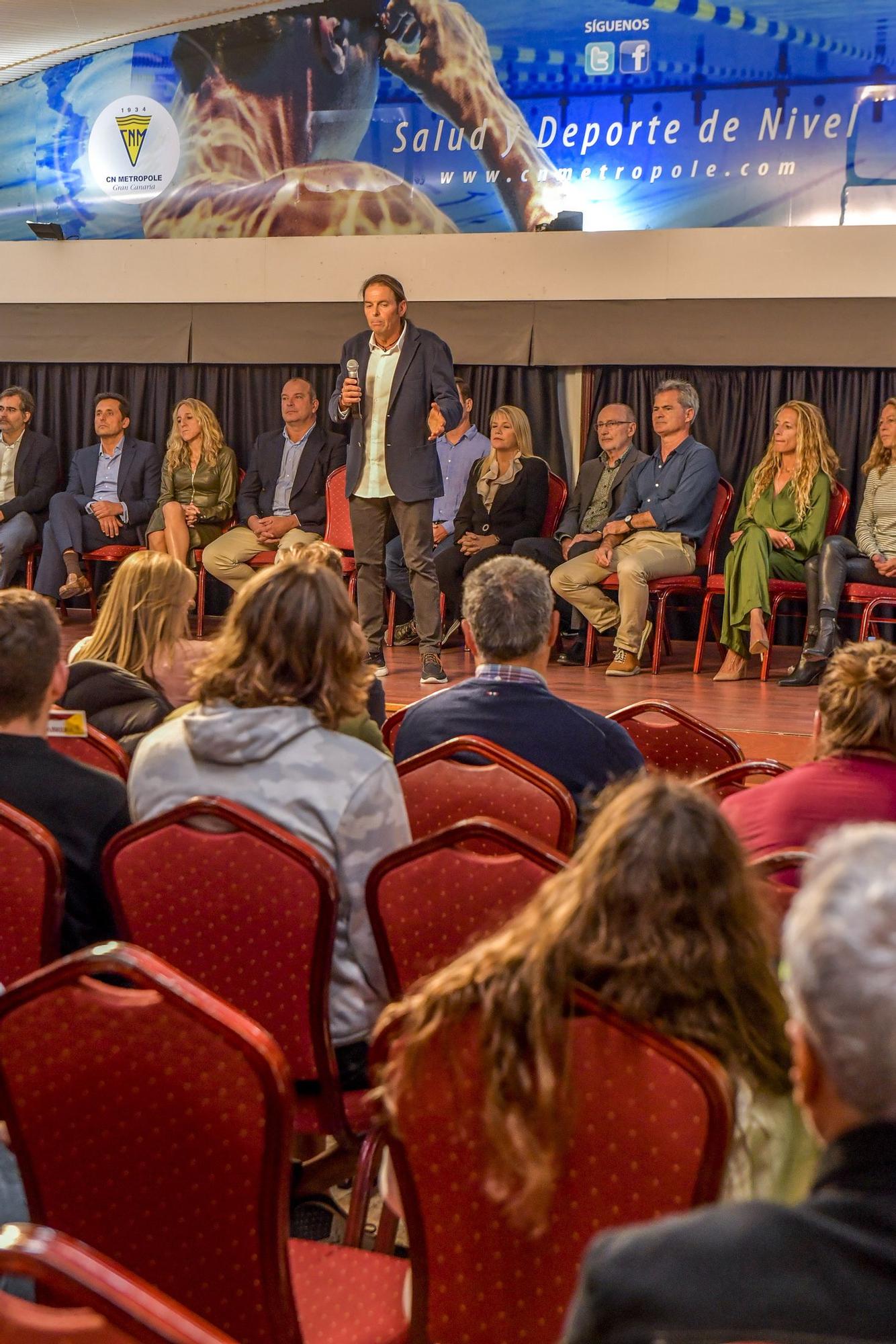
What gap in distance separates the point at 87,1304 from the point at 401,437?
491 centimetres

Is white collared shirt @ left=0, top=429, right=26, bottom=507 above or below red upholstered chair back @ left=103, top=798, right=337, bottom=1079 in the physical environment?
above

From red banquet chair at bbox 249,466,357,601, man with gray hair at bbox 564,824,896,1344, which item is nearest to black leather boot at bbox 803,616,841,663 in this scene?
red banquet chair at bbox 249,466,357,601

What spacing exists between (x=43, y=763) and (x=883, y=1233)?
1.51 meters

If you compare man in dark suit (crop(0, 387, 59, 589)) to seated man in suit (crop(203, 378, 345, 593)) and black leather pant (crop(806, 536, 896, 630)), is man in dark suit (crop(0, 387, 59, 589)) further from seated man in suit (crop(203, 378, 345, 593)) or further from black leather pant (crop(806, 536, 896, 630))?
black leather pant (crop(806, 536, 896, 630))

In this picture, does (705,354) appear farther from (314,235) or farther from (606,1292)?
(606,1292)

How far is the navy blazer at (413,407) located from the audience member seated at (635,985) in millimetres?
4452

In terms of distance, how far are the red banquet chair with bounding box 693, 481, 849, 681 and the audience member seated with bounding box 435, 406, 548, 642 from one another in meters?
0.95

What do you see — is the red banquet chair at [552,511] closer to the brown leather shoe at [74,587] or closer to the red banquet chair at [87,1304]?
the brown leather shoe at [74,587]

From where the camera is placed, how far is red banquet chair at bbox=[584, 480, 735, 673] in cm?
604

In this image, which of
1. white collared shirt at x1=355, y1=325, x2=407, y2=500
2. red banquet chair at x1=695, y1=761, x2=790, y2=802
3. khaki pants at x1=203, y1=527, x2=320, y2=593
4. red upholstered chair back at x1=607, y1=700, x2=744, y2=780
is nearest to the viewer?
red banquet chair at x1=695, y1=761, x2=790, y2=802

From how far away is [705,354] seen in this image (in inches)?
269

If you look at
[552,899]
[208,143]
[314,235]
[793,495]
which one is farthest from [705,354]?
[552,899]

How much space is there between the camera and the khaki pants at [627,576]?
5992 millimetres

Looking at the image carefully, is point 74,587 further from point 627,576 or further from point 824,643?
point 824,643
